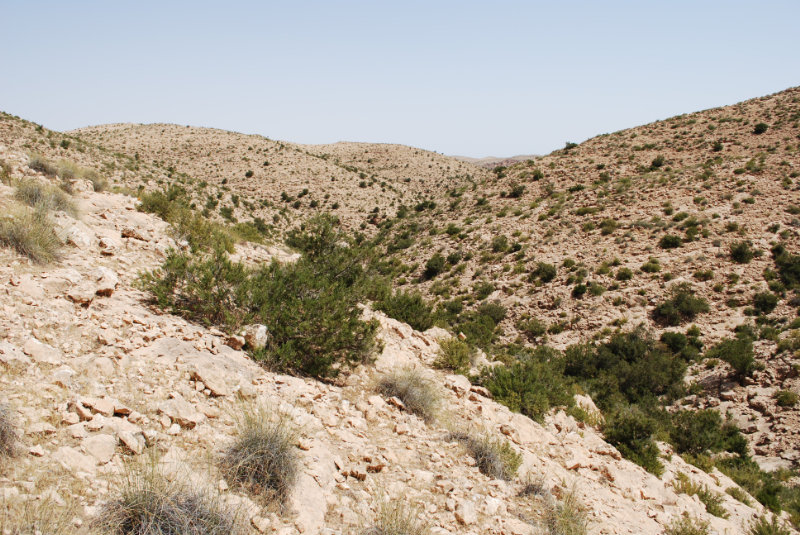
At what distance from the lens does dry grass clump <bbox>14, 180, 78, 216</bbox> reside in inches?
257

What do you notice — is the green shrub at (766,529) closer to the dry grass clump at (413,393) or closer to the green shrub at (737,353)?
the dry grass clump at (413,393)

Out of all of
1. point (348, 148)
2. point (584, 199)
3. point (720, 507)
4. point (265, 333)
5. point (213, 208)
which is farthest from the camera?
point (348, 148)

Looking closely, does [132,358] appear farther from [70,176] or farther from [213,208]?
[213,208]

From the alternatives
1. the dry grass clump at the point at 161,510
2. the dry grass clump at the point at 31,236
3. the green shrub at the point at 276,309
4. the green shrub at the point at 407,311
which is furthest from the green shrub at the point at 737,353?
the dry grass clump at the point at 31,236

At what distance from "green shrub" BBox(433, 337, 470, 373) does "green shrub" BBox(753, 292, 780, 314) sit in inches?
454

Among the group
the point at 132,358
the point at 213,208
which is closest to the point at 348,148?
the point at 213,208

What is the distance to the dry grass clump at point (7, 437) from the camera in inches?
107

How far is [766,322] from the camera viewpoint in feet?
41.5

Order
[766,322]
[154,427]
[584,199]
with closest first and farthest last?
[154,427] → [766,322] → [584,199]

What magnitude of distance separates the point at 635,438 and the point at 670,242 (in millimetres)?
12537

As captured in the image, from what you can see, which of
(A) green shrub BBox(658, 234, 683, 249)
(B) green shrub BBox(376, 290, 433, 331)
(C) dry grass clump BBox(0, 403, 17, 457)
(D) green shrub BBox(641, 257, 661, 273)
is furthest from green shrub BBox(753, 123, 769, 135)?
(C) dry grass clump BBox(0, 403, 17, 457)

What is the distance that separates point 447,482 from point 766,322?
13.9 meters

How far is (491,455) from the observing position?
4863 mm

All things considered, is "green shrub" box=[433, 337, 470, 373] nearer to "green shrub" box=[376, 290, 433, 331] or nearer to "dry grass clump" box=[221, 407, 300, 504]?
"green shrub" box=[376, 290, 433, 331]
